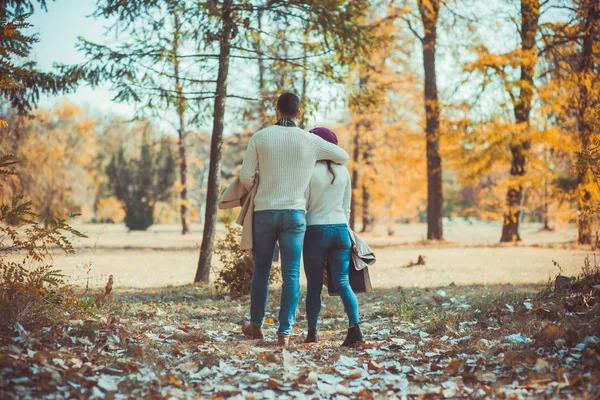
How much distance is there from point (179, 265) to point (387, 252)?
6.30 m

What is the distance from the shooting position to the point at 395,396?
3.16 meters

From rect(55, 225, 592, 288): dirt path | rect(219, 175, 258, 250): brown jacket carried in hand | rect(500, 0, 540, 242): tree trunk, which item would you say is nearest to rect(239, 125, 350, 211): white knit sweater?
rect(219, 175, 258, 250): brown jacket carried in hand

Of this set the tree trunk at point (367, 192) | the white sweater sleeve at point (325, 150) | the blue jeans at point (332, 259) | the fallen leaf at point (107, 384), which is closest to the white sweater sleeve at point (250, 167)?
the white sweater sleeve at point (325, 150)

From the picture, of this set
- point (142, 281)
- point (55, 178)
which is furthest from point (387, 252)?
point (55, 178)

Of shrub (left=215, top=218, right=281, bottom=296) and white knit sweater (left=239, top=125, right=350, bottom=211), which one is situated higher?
white knit sweater (left=239, top=125, right=350, bottom=211)

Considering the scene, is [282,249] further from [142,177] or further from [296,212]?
[142,177]

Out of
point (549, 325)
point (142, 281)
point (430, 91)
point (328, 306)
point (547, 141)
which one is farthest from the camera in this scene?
point (430, 91)

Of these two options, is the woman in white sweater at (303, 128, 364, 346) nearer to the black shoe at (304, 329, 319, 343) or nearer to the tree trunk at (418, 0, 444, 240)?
the black shoe at (304, 329, 319, 343)

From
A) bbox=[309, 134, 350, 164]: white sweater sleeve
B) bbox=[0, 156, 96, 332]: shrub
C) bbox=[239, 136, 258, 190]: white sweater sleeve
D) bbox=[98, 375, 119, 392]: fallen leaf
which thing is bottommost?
bbox=[98, 375, 119, 392]: fallen leaf

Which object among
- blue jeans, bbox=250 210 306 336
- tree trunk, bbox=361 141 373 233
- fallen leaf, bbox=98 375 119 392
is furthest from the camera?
tree trunk, bbox=361 141 373 233

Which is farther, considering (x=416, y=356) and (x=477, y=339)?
(x=477, y=339)

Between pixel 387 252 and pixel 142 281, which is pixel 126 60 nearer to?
pixel 142 281

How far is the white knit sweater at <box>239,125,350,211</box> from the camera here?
431cm

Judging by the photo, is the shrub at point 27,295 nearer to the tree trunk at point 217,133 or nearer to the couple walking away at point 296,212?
the couple walking away at point 296,212
